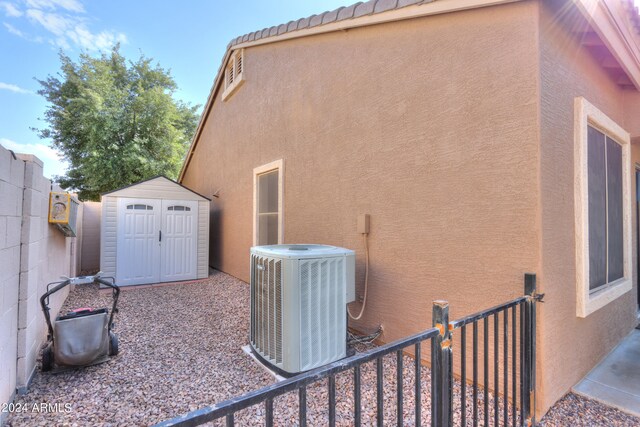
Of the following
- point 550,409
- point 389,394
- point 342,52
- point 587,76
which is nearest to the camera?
point 550,409

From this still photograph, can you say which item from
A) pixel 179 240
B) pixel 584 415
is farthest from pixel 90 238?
pixel 584 415

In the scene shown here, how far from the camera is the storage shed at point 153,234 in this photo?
6.26 metres

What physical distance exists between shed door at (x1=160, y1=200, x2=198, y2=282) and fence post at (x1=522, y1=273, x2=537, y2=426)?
21.9ft

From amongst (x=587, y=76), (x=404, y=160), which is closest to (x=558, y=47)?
(x=587, y=76)

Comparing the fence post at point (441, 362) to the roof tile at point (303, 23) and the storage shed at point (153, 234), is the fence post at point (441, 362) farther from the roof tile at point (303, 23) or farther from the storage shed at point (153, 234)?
the storage shed at point (153, 234)

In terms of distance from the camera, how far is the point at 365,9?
328cm

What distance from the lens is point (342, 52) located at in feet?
12.5

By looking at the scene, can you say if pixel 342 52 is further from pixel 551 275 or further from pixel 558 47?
pixel 551 275

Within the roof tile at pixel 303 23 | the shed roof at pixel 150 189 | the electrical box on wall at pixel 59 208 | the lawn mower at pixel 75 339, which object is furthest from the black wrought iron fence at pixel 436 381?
the shed roof at pixel 150 189

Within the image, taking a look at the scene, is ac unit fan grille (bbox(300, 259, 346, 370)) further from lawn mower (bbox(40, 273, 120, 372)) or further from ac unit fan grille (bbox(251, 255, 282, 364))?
lawn mower (bbox(40, 273, 120, 372))

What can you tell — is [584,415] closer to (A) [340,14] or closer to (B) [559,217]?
(B) [559,217]

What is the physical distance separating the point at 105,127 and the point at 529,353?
1416 cm

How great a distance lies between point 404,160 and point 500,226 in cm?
105

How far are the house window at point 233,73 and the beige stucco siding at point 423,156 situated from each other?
244cm
